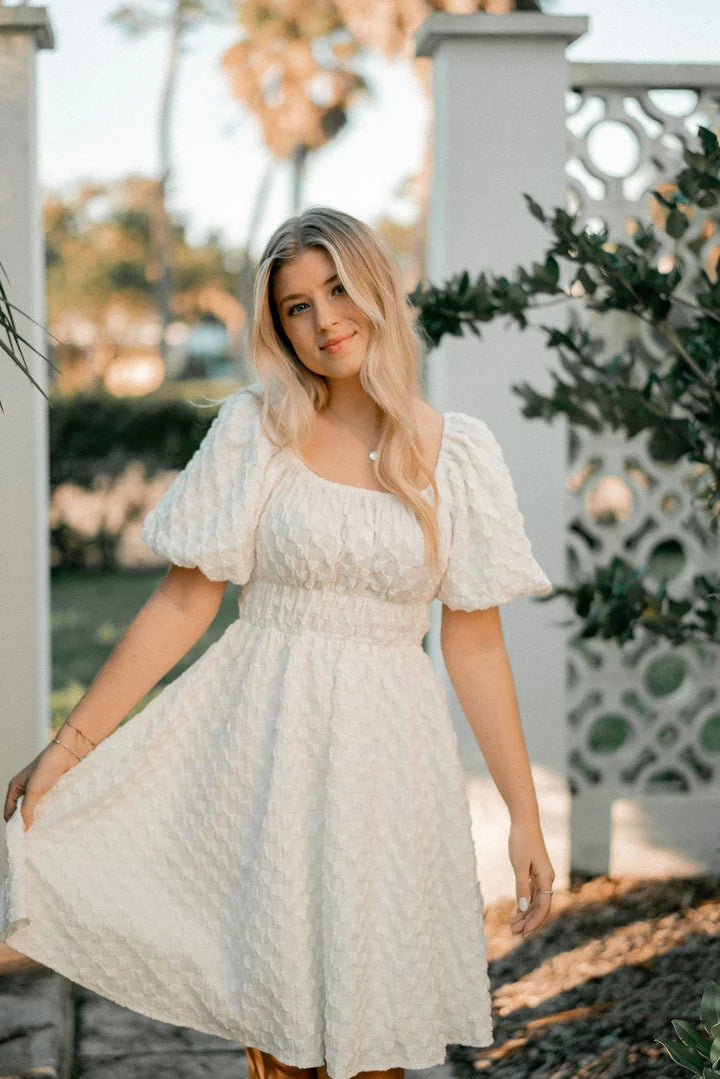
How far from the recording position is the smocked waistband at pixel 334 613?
6.87ft

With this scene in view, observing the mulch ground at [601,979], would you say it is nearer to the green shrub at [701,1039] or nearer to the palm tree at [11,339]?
the green shrub at [701,1039]

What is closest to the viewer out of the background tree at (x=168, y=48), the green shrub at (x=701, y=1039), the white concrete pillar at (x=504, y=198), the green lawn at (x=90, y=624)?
the green shrub at (x=701, y=1039)

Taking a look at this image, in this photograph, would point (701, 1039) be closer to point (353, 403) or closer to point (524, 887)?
point (524, 887)

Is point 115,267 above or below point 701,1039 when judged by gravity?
above

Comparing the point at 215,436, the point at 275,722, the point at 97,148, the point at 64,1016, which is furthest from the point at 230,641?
the point at 97,148

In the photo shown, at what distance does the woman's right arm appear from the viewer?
212cm

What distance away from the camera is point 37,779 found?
6.88ft

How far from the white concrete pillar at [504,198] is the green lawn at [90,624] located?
334cm

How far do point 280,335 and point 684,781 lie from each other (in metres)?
2.54

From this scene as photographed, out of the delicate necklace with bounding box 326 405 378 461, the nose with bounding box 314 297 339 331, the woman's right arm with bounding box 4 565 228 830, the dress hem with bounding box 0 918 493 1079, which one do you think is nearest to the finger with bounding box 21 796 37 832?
the woman's right arm with bounding box 4 565 228 830

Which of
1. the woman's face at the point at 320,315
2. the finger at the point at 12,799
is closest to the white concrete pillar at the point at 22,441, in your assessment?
the finger at the point at 12,799

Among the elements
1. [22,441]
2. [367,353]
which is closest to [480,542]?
[367,353]

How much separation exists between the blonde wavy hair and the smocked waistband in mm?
121

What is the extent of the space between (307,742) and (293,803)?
0.10 meters
